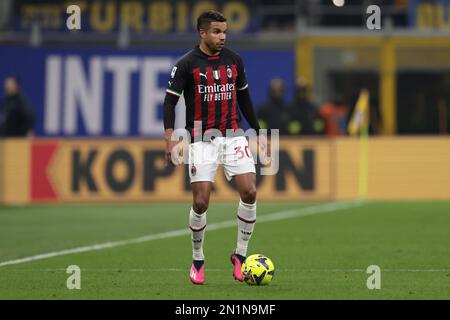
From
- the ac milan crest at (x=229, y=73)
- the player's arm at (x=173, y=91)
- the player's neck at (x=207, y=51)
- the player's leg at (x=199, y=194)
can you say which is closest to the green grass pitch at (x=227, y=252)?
the player's leg at (x=199, y=194)

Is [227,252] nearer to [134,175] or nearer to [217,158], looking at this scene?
[217,158]

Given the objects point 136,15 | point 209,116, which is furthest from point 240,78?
point 136,15

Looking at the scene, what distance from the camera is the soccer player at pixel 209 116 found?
9766mm

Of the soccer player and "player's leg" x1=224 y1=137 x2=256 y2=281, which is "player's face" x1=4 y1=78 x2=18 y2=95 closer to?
the soccer player

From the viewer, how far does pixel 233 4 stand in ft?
92.7

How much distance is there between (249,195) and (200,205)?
1.37ft

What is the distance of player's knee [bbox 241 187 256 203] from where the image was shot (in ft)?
32.2

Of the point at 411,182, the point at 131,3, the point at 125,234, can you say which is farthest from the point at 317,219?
the point at 131,3

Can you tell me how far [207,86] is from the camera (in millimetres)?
9844

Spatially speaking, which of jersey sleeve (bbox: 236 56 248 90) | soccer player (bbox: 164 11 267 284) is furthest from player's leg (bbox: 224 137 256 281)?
jersey sleeve (bbox: 236 56 248 90)

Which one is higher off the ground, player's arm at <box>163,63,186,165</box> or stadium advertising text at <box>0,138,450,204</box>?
player's arm at <box>163,63,186,165</box>

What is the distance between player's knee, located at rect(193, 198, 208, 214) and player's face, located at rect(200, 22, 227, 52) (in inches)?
48.8

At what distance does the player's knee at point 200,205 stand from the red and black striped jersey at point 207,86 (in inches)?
22.2

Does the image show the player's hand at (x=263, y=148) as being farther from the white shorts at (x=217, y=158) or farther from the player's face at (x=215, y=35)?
the player's face at (x=215, y=35)
